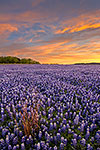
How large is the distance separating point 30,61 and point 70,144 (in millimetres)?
42393

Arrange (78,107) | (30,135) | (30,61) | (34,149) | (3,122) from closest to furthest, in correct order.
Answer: (34,149)
(30,135)
(3,122)
(78,107)
(30,61)

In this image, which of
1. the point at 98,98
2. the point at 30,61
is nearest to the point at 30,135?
the point at 98,98

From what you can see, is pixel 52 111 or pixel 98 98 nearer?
pixel 52 111

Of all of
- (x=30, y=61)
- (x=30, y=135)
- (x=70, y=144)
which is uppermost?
(x=30, y=61)

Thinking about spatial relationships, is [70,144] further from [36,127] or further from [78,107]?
[78,107]

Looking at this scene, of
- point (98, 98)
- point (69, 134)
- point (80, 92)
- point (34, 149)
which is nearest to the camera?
point (34, 149)

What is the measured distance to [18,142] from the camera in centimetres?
249

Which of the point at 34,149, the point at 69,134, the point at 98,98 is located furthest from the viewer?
the point at 98,98

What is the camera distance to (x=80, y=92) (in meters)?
5.27

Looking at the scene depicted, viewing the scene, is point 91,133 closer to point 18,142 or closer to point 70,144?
point 70,144

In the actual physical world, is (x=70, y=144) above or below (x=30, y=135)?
below

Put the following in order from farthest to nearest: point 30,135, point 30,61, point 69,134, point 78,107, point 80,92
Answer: point 30,61 → point 80,92 → point 78,107 → point 69,134 → point 30,135

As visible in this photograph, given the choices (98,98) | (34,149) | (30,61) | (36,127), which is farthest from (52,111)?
(30,61)

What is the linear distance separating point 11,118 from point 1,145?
977 mm
